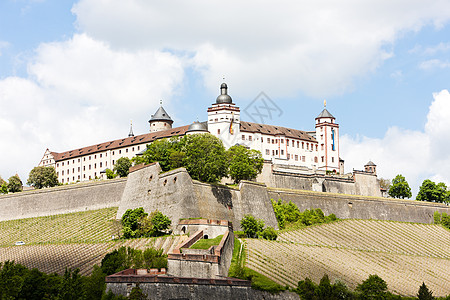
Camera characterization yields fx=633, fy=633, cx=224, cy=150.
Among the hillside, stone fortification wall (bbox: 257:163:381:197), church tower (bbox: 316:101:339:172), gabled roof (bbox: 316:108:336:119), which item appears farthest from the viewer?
gabled roof (bbox: 316:108:336:119)

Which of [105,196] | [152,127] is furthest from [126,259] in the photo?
[152,127]

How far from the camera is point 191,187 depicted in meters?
65.4

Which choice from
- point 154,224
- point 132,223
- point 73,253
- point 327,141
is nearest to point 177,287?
point 154,224

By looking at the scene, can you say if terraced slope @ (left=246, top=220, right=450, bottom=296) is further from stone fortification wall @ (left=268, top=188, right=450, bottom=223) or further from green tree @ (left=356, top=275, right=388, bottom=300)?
green tree @ (left=356, top=275, right=388, bottom=300)

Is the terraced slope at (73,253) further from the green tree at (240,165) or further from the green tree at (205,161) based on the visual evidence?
the green tree at (240,165)

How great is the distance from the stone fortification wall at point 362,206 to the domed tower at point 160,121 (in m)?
35.9

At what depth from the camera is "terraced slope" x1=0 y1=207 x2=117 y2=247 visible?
223 feet

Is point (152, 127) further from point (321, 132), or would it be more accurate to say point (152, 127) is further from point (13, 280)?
point (13, 280)

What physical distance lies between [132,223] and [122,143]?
1922 inches

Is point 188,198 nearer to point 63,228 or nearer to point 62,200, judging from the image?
point 63,228

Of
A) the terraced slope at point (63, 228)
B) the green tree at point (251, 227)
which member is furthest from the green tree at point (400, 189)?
the terraced slope at point (63, 228)

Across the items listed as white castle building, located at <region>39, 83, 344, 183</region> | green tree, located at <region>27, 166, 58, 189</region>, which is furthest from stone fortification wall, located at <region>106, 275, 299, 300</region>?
green tree, located at <region>27, 166, 58, 189</region>

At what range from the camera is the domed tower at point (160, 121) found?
111250mm

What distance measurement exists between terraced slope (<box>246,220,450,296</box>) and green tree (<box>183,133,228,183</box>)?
9882 mm
